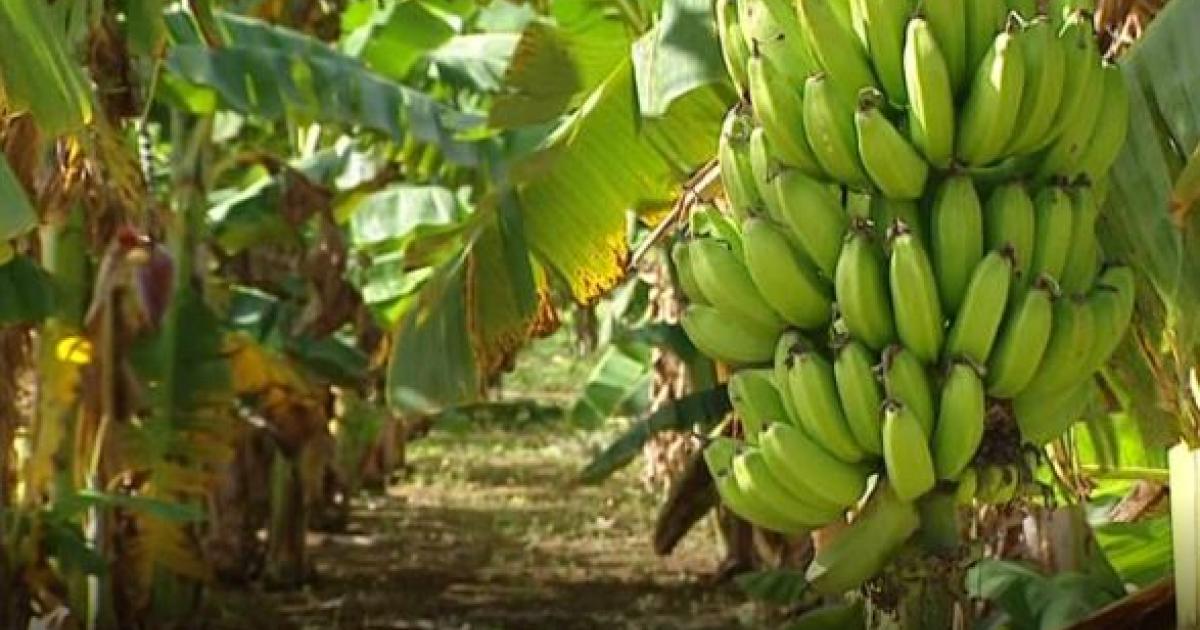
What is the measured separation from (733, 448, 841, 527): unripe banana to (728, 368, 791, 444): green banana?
4 cm

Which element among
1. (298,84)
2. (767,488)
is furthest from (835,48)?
(298,84)

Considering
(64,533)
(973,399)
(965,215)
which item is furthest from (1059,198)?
(64,533)

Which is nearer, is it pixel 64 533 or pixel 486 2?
pixel 486 2

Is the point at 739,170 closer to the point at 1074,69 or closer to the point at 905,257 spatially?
the point at 905,257

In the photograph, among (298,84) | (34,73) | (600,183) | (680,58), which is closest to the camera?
(34,73)

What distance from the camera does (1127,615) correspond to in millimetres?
2533

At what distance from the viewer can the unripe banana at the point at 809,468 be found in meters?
2.18

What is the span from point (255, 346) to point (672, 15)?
3753mm

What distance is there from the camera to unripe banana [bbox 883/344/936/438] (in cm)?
211

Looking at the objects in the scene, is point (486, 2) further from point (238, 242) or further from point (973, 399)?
point (238, 242)

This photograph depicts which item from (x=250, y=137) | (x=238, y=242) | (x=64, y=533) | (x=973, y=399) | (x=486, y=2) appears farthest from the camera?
(x=250, y=137)

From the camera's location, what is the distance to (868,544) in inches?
84.7

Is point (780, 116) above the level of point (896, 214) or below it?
above

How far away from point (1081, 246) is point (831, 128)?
0.33m
